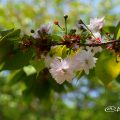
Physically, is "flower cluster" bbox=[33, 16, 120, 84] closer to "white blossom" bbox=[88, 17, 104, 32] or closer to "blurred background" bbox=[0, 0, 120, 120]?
"white blossom" bbox=[88, 17, 104, 32]

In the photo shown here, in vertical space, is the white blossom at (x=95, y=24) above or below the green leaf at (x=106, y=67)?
above

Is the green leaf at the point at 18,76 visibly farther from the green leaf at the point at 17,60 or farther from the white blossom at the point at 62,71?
the white blossom at the point at 62,71

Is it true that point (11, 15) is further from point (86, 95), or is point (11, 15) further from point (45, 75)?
point (45, 75)

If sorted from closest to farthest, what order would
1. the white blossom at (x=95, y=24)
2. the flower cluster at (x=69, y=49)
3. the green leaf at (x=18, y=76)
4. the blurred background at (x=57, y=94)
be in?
the flower cluster at (x=69, y=49), the white blossom at (x=95, y=24), the green leaf at (x=18, y=76), the blurred background at (x=57, y=94)

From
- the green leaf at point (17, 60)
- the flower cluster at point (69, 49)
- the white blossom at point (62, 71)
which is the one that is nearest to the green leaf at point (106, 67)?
the flower cluster at point (69, 49)

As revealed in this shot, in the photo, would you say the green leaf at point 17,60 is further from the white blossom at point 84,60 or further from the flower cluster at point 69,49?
the white blossom at point 84,60

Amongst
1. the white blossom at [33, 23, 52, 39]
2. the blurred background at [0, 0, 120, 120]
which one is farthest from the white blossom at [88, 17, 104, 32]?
the blurred background at [0, 0, 120, 120]

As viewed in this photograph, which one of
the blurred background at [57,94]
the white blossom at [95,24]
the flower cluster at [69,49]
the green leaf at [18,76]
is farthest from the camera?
the blurred background at [57,94]

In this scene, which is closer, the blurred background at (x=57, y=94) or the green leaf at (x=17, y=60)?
the green leaf at (x=17, y=60)
